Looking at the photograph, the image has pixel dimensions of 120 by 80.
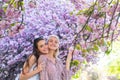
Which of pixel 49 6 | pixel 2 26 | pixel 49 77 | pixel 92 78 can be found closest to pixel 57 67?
pixel 49 77

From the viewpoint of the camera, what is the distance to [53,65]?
4762 mm

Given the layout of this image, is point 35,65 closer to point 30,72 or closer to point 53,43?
point 30,72

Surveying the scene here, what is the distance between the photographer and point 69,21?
7.31 metres

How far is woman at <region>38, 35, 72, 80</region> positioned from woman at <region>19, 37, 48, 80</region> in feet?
0.17

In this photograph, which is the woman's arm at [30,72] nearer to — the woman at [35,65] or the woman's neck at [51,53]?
the woman at [35,65]

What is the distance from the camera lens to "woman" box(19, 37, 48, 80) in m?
4.59

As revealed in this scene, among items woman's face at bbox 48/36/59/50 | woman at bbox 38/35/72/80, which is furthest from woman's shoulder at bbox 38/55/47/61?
woman's face at bbox 48/36/59/50

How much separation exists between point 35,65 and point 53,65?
199 mm

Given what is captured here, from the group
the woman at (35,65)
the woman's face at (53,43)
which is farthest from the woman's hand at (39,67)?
the woman's face at (53,43)

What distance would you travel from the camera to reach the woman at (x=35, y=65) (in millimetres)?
4594

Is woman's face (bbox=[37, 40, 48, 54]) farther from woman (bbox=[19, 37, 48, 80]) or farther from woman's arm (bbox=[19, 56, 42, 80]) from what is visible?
woman's arm (bbox=[19, 56, 42, 80])

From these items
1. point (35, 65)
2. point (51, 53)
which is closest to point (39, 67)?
point (35, 65)

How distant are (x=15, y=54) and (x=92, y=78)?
31.4 ft

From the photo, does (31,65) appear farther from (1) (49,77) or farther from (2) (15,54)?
(2) (15,54)
